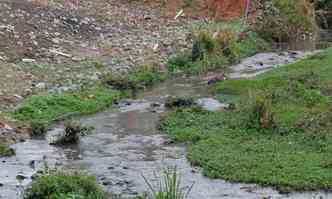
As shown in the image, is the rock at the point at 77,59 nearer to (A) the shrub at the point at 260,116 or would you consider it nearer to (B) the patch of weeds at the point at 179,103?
(B) the patch of weeds at the point at 179,103

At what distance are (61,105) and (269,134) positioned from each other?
4448 millimetres

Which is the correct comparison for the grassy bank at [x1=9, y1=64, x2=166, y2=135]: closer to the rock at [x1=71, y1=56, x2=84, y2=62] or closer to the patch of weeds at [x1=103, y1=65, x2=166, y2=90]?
the patch of weeds at [x1=103, y1=65, x2=166, y2=90]

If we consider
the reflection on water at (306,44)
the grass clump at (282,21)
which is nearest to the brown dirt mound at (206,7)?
the grass clump at (282,21)

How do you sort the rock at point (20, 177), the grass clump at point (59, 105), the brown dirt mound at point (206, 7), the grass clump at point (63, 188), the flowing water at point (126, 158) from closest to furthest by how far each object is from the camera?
1. the grass clump at point (63, 188)
2. the flowing water at point (126, 158)
3. the rock at point (20, 177)
4. the grass clump at point (59, 105)
5. the brown dirt mound at point (206, 7)

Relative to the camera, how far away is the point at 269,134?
13406 millimetres

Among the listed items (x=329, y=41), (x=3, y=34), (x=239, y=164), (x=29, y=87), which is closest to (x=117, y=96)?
(x=29, y=87)

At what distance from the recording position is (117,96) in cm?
1672

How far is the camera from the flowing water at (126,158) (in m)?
11.0

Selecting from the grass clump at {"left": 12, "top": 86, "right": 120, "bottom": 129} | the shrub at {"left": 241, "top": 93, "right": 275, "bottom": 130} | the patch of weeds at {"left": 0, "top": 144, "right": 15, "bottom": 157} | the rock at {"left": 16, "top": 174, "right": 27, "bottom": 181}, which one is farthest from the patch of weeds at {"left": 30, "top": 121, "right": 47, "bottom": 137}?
the shrub at {"left": 241, "top": 93, "right": 275, "bottom": 130}

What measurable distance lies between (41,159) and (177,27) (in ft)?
42.9

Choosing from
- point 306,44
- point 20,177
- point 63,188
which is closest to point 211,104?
point 20,177

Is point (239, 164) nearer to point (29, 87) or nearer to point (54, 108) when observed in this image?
point (54, 108)

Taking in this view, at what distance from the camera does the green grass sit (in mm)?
14578

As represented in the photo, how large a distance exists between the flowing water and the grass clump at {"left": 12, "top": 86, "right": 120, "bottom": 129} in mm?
281
